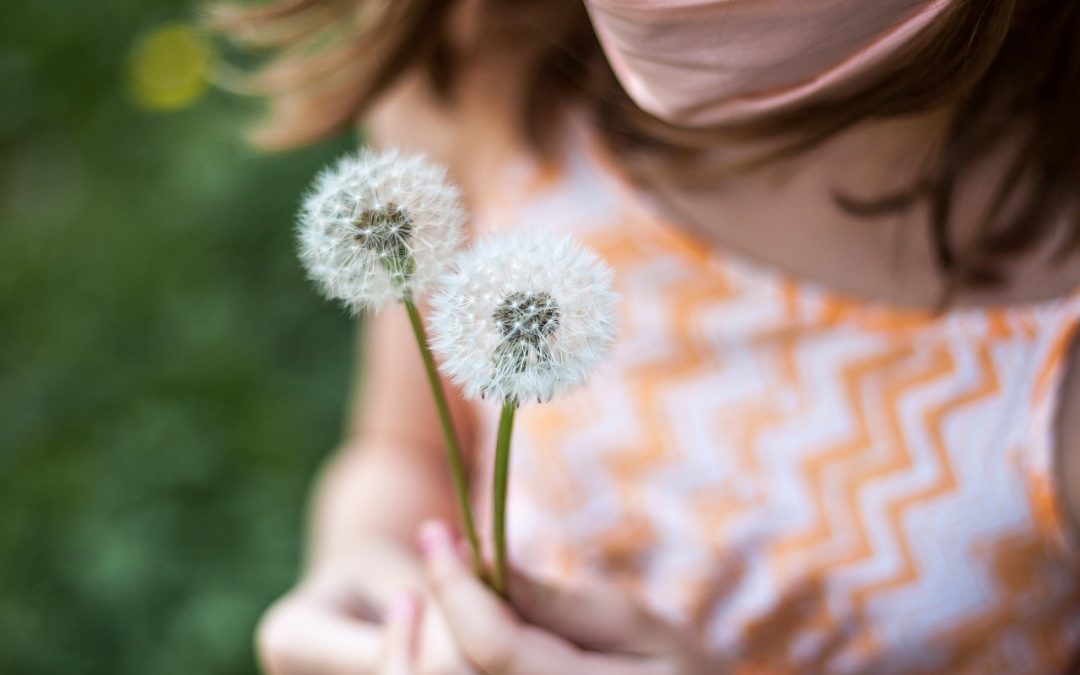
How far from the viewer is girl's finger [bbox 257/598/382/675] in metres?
0.65

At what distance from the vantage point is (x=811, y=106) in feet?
1.97

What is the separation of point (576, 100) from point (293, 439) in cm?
82

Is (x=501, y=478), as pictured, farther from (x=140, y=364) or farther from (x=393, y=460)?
(x=140, y=364)

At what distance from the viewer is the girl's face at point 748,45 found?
46 centimetres

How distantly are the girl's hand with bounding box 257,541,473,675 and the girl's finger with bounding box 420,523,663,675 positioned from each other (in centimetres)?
5

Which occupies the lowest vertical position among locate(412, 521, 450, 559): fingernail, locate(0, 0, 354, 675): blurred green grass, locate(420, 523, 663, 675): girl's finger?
locate(420, 523, 663, 675): girl's finger

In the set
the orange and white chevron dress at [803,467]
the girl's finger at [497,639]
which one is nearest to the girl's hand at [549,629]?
the girl's finger at [497,639]

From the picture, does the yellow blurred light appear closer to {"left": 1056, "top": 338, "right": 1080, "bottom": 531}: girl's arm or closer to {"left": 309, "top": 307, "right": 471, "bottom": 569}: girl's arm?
{"left": 309, "top": 307, "right": 471, "bottom": 569}: girl's arm

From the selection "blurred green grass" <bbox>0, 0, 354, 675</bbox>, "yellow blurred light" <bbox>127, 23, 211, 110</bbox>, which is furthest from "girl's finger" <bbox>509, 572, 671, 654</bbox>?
"yellow blurred light" <bbox>127, 23, 211, 110</bbox>

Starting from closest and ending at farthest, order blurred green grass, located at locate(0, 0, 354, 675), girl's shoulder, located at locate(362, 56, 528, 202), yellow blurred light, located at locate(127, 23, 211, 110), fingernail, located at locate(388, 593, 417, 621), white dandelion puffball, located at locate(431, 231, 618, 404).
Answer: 1. white dandelion puffball, located at locate(431, 231, 618, 404)
2. fingernail, located at locate(388, 593, 417, 621)
3. girl's shoulder, located at locate(362, 56, 528, 202)
4. blurred green grass, located at locate(0, 0, 354, 675)
5. yellow blurred light, located at locate(127, 23, 211, 110)

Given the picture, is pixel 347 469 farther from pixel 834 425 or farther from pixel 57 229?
pixel 57 229

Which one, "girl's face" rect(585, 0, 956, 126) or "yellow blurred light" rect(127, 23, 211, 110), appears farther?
"yellow blurred light" rect(127, 23, 211, 110)

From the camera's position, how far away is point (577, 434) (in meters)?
0.75

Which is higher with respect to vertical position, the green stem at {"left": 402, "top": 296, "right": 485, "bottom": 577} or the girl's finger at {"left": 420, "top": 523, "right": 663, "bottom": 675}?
the green stem at {"left": 402, "top": 296, "right": 485, "bottom": 577}
